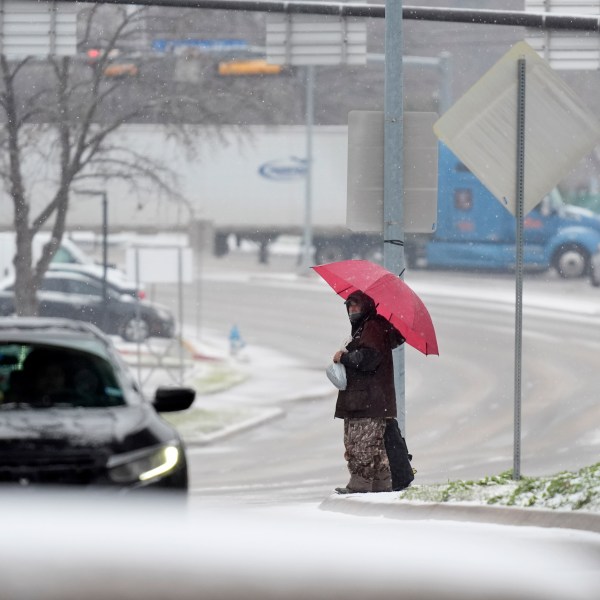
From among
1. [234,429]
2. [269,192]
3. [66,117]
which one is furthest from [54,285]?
[234,429]

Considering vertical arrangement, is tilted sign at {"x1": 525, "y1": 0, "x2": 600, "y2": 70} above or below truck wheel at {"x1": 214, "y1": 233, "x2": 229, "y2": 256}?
above

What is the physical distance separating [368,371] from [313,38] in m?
8.19

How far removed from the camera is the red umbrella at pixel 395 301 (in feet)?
32.4

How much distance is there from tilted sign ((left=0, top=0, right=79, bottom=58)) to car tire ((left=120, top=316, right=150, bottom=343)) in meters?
18.5

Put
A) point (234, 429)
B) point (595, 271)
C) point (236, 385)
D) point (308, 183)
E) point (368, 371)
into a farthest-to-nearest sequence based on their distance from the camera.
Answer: point (308, 183) < point (595, 271) < point (236, 385) < point (234, 429) < point (368, 371)

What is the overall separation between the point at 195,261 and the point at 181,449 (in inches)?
2033

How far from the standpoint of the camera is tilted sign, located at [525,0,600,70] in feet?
56.0

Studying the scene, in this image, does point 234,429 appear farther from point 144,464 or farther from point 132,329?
point 144,464

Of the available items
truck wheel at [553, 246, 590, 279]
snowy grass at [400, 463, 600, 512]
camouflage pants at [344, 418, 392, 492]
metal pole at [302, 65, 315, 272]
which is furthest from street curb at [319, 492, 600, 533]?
metal pole at [302, 65, 315, 272]

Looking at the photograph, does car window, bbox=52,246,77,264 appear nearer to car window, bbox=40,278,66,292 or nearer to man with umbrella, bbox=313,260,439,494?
car window, bbox=40,278,66,292

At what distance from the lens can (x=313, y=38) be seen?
56.4 feet

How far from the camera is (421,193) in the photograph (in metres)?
12.2

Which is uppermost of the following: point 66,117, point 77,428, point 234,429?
point 66,117

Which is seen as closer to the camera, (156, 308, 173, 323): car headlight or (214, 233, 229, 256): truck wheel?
(156, 308, 173, 323): car headlight
